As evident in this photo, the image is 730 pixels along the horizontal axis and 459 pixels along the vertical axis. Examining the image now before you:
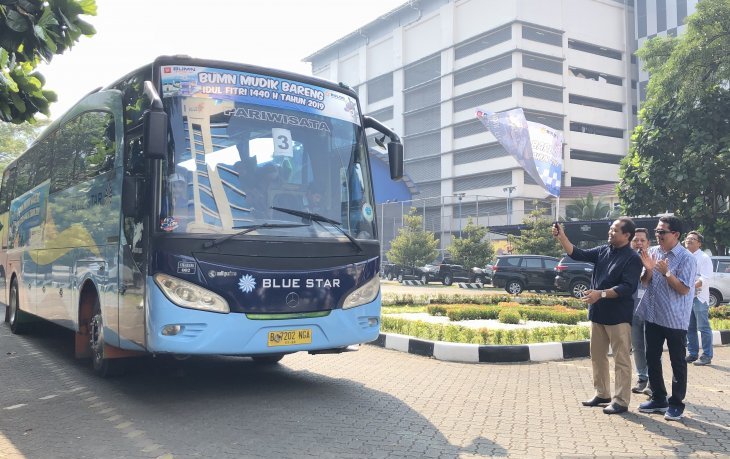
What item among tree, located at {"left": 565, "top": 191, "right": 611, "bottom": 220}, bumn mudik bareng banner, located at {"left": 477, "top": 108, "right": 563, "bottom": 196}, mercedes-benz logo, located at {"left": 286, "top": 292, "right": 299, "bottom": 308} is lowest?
mercedes-benz logo, located at {"left": 286, "top": 292, "right": 299, "bottom": 308}

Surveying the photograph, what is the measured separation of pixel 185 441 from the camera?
475 centimetres

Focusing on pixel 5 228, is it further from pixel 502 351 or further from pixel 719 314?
pixel 719 314

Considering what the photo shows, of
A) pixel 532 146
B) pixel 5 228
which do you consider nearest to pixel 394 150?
pixel 5 228

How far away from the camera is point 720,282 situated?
18.6 m

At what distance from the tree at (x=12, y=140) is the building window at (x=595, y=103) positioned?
4946 cm

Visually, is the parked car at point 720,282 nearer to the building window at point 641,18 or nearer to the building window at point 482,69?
the building window at point 482,69

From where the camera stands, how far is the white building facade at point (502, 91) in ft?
201

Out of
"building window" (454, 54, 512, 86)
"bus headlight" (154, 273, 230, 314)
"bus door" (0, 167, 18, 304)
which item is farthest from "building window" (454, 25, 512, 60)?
"bus headlight" (154, 273, 230, 314)

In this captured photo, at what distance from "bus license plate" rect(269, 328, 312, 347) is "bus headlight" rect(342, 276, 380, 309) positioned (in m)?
0.50

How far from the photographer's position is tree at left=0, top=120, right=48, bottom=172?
129ft

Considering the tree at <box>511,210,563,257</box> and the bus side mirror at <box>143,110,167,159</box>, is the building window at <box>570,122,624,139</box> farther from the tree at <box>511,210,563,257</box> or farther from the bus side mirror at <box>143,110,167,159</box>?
the bus side mirror at <box>143,110,167,159</box>

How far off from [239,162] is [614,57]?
70.5 m

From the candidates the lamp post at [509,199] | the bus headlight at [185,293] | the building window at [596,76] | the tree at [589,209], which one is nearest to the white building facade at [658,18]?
the building window at [596,76]

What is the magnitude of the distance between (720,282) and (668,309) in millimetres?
15375
